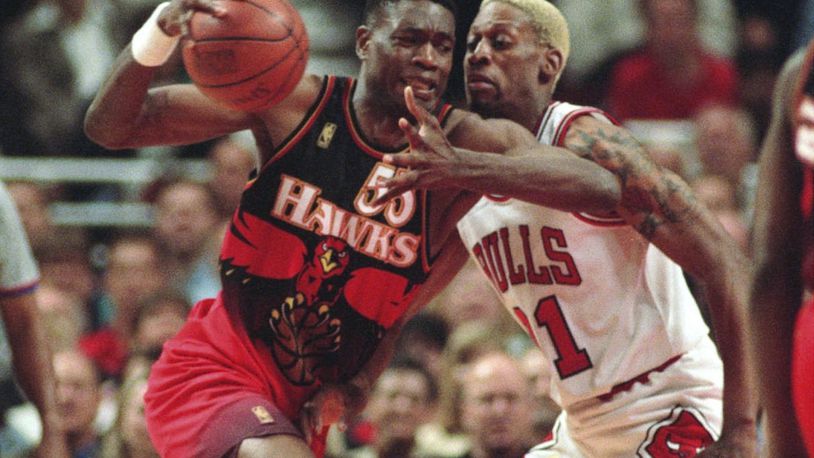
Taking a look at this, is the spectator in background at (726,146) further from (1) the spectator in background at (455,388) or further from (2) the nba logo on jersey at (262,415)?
(2) the nba logo on jersey at (262,415)

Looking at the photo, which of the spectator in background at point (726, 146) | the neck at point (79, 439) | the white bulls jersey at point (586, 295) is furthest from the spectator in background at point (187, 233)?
the white bulls jersey at point (586, 295)

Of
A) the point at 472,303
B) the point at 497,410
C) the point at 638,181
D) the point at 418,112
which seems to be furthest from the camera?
the point at 472,303

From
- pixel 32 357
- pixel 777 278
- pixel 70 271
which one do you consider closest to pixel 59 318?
pixel 70 271

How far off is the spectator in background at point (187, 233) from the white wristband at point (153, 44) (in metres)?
4.41

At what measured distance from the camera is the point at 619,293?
4738 millimetres

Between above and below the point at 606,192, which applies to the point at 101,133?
below

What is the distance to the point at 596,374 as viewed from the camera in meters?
4.71

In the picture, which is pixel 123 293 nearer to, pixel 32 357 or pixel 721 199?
pixel 32 357

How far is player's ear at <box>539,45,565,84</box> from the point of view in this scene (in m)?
5.21

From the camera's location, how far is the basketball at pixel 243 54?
4000 millimetres

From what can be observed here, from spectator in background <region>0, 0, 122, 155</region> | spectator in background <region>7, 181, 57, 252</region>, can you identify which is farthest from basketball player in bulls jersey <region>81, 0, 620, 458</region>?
spectator in background <region>0, 0, 122, 155</region>

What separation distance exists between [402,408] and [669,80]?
11.8 feet

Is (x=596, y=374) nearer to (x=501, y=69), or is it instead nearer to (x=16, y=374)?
(x=501, y=69)

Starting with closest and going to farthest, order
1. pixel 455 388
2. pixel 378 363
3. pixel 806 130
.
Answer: pixel 806 130 < pixel 378 363 < pixel 455 388
